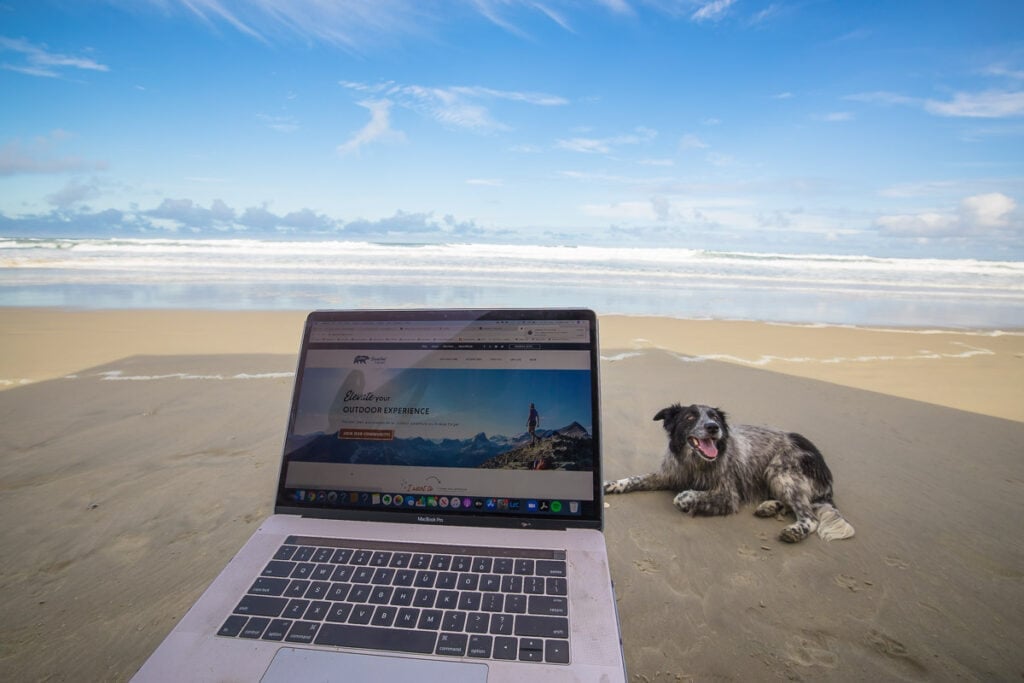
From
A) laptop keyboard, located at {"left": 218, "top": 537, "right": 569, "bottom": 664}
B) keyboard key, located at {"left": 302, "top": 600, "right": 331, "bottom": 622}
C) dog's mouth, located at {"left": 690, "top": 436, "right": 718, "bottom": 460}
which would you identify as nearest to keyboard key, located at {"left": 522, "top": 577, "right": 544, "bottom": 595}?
laptop keyboard, located at {"left": 218, "top": 537, "right": 569, "bottom": 664}

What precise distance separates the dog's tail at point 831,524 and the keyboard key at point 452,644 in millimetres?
2569

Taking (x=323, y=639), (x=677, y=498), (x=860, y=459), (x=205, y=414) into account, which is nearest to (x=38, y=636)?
(x=323, y=639)

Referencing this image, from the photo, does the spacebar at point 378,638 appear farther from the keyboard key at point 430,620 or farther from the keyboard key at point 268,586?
the keyboard key at point 268,586

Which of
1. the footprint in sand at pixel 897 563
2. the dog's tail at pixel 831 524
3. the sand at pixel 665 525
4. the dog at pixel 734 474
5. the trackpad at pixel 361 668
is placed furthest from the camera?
the dog at pixel 734 474

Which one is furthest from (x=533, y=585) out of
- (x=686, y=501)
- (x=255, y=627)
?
(x=686, y=501)

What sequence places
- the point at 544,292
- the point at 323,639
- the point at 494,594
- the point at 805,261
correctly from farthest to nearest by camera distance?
1. the point at 805,261
2. the point at 544,292
3. the point at 494,594
4. the point at 323,639

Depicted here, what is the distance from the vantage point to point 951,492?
3.51 metres

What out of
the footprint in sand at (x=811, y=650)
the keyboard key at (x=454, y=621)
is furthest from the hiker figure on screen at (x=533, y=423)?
the footprint in sand at (x=811, y=650)

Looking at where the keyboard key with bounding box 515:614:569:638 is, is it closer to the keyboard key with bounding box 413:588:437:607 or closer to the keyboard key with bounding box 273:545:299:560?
the keyboard key with bounding box 413:588:437:607

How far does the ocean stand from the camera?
41.5ft

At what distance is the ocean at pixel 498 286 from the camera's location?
12648 mm

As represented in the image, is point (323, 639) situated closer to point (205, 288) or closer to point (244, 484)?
point (244, 484)

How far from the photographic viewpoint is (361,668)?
132 centimetres

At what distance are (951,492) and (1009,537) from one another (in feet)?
1.91
